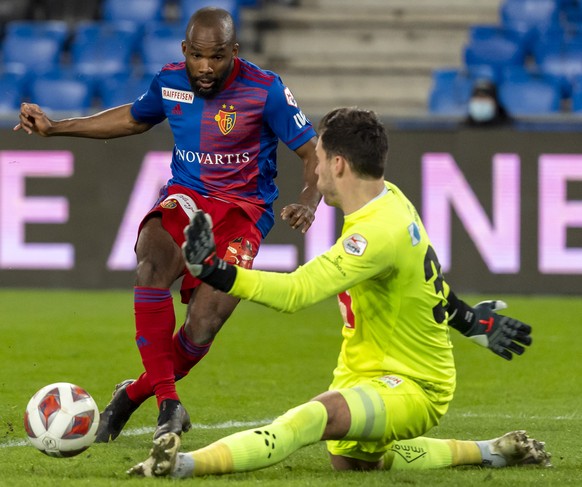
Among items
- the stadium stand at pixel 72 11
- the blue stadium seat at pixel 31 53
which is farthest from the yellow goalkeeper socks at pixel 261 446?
the stadium stand at pixel 72 11

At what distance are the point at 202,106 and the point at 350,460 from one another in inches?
72.8

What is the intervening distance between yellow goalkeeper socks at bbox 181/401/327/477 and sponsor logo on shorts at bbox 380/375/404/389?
0.32 meters

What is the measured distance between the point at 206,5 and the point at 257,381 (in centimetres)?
831

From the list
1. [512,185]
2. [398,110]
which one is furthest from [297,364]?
[398,110]

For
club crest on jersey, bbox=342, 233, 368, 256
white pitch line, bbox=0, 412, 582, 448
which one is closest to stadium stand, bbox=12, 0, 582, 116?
white pitch line, bbox=0, 412, 582, 448

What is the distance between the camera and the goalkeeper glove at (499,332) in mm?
4812

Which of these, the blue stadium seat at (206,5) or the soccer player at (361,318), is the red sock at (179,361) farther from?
the blue stadium seat at (206,5)

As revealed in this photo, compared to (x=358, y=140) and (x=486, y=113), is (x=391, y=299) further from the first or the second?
→ (x=486, y=113)

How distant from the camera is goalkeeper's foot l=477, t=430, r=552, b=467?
15.9ft

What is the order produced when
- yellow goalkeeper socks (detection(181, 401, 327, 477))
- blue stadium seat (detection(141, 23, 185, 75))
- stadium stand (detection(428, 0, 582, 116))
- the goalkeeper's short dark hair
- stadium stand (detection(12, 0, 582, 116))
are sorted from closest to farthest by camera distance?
yellow goalkeeper socks (detection(181, 401, 327, 477)), the goalkeeper's short dark hair, stadium stand (detection(428, 0, 582, 116)), stadium stand (detection(12, 0, 582, 116)), blue stadium seat (detection(141, 23, 185, 75))

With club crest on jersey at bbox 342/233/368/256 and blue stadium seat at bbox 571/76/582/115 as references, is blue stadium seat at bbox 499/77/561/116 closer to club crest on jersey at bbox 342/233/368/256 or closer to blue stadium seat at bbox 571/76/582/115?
blue stadium seat at bbox 571/76/582/115

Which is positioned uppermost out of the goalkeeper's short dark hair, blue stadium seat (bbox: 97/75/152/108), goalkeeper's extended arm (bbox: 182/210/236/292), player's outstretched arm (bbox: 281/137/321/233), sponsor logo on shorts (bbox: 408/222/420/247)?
the goalkeeper's short dark hair

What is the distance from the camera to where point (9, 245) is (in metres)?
11.6

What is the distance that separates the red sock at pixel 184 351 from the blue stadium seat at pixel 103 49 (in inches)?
Answer: 376
